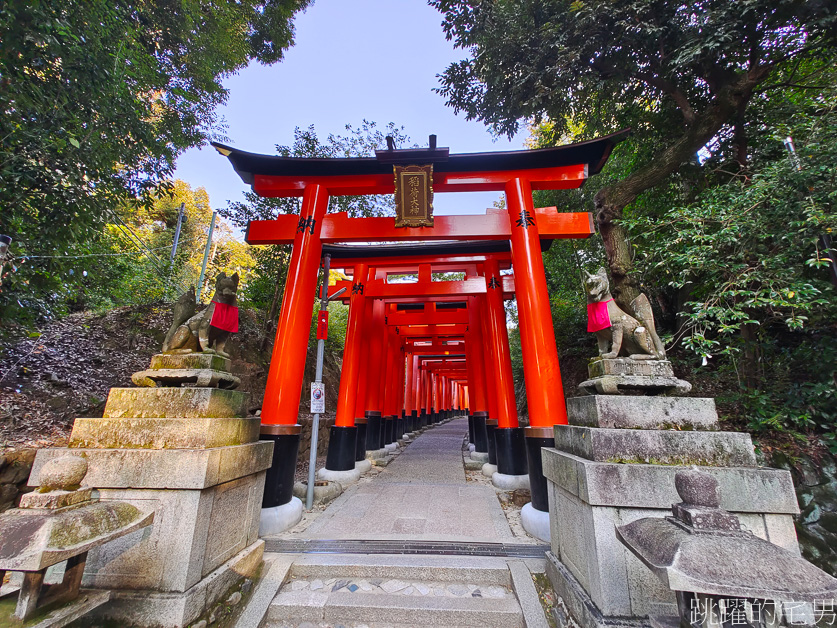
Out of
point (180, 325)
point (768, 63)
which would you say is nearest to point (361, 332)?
point (180, 325)

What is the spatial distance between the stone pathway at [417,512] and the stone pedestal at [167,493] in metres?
1.63

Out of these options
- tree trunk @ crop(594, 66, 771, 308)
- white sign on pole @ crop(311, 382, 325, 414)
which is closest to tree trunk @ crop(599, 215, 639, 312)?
tree trunk @ crop(594, 66, 771, 308)

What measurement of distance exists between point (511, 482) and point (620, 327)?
15.3 ft

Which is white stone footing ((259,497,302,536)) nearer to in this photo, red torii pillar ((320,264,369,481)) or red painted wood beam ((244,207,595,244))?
red torii pillar ((320,264,369,481))

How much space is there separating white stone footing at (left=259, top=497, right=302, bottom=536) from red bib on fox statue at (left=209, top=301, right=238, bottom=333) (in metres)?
2.46

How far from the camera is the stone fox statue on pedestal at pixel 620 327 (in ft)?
Answer: 9.82

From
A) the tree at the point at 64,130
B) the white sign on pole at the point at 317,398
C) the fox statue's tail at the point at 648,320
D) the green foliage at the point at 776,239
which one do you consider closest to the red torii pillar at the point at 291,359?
the white sign on pole at the point at 317,398

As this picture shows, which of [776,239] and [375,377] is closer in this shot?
[776,239]

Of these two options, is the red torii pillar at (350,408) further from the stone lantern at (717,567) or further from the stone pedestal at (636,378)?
the stone lantern at (717,567)

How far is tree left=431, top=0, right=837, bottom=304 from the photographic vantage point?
5.54m

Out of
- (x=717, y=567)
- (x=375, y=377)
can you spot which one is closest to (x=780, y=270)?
(x=717, y=567)

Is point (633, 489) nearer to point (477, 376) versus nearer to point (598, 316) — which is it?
point (598, 316)

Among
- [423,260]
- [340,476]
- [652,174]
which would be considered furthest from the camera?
[423,260]

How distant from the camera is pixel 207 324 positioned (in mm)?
3438
